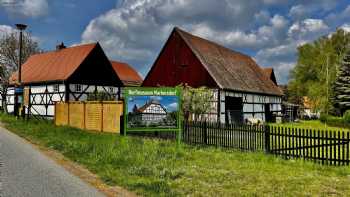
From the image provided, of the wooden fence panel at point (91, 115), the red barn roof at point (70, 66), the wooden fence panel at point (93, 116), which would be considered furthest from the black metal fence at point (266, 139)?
the red barn roof at point (70, 66)

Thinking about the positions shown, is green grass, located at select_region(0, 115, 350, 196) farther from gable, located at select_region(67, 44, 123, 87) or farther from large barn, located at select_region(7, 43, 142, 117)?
gable, located at select_region(67, 44, 123, 87)

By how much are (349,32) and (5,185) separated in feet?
175

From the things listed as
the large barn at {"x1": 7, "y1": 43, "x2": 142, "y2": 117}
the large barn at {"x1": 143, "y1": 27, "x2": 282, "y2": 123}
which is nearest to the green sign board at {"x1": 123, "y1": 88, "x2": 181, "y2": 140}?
the large barn at {"x1": 143, "y1": 27, "x2": 282, "y2": 123}

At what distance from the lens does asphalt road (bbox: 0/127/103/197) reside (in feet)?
20.2

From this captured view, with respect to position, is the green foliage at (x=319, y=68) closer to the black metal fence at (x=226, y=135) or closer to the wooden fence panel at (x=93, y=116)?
the wooden fence panel at (x=93, y=116)

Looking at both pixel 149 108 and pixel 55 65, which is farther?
pixel 55 65

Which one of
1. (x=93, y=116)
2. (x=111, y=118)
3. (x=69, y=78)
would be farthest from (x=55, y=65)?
(x=111, y=118)

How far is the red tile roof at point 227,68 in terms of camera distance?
27344 mm

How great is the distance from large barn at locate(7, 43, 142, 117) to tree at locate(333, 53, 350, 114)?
27.9 m

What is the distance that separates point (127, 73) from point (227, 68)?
25.7 metres

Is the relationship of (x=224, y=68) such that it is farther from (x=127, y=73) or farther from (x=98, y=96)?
(x=127, y=73)

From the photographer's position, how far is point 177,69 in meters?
28.9

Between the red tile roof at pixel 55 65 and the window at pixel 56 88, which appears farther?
the red tile roof at pixel 55 65

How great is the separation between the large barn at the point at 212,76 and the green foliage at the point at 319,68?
16.3 m
